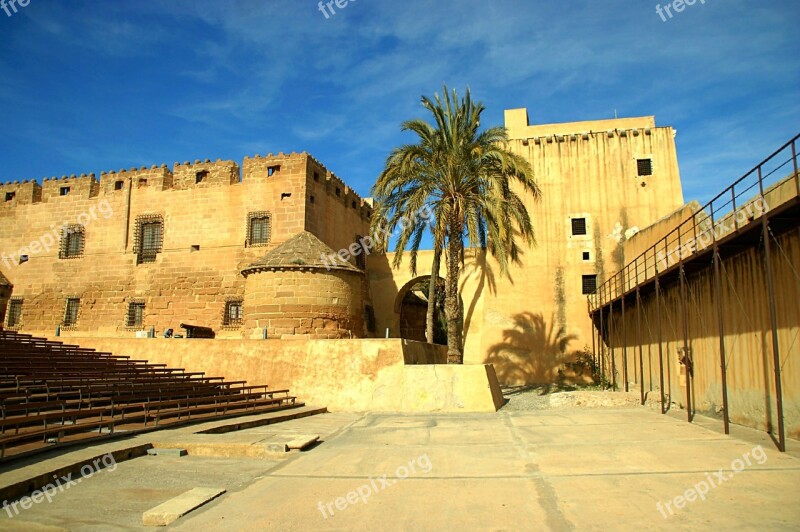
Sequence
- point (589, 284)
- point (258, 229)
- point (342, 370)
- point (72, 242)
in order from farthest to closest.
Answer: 1. point (72, 242)
2. point (589, 284)
3. point (258, 229)
4. point (342, 370)

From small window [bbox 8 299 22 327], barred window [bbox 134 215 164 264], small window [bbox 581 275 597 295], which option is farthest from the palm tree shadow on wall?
small window [bbox 8 299 22 327]

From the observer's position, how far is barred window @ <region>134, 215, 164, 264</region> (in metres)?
27.8

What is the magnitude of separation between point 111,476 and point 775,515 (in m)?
8.14

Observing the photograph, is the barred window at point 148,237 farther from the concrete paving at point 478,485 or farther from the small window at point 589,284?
the small window at point 589,284

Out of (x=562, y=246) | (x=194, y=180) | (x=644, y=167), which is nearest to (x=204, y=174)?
(x=194, y=180)

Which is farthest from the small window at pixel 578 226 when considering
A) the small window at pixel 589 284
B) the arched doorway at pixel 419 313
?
the arched doorway at pixel 419 313

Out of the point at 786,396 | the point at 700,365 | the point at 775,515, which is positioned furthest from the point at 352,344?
the point at 775,515

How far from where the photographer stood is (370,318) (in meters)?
27.9

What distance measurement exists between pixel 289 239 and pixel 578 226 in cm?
1289

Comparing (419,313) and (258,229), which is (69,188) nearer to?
(258,229)

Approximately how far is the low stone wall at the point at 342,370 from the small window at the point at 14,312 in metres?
13.0

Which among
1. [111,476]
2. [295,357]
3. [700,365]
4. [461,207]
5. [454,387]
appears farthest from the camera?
[461,207]

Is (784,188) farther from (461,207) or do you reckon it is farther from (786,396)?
(461,207)

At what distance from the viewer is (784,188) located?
11.3 meters
